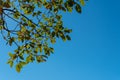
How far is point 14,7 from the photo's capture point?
506 inches

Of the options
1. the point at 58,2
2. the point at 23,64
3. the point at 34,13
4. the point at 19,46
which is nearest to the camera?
the point at 23,64

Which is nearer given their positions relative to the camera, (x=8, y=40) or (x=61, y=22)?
(x=8, y=40)

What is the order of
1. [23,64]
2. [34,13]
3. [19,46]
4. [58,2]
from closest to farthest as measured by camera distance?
[23,64], [58,2], [19,46], [34,13]

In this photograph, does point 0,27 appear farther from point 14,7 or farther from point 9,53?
point 9,53

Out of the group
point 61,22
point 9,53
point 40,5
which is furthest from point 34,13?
point 9,53

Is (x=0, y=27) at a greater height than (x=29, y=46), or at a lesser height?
greater

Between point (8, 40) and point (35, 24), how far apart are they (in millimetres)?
1903

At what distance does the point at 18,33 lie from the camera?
509 inches

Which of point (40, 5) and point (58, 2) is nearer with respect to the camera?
point (58, 2)

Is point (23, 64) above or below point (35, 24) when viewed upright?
below

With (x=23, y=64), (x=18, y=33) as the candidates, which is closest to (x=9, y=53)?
(x=23, y=64)

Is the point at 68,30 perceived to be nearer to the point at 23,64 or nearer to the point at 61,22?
the point at 61,22

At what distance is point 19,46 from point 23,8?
1679 millimetres

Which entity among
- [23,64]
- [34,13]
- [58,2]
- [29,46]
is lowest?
[23,64]
